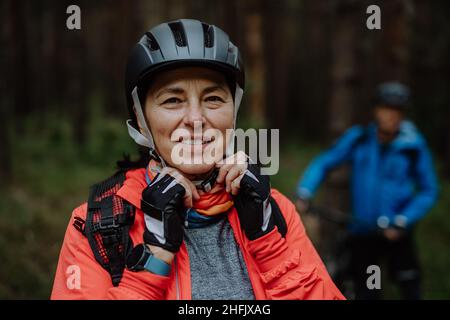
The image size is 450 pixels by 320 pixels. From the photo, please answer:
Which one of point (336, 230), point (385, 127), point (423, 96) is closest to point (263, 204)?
point (385, 127)

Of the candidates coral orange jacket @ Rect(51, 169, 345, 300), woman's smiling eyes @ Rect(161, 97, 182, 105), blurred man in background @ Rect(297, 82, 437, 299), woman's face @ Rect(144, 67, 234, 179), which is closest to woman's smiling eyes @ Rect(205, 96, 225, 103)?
woman's face @ Rect(144, 67, 234, 179)

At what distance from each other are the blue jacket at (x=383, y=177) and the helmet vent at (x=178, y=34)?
2.99 metres

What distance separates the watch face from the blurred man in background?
10.7ft

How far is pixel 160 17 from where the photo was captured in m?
22.0

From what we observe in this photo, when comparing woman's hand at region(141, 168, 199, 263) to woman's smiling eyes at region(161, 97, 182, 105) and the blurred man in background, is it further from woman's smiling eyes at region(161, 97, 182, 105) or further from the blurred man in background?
the blurred man in background

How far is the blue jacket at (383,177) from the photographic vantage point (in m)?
5.11

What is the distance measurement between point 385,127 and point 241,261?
11.3 feet

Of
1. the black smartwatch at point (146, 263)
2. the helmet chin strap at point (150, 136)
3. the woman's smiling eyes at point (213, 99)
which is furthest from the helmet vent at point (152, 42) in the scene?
the black smartwatch at point (146, 263)

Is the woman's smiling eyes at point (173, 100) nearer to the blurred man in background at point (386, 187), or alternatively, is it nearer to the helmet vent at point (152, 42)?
the helmet vent at point (152, 42)

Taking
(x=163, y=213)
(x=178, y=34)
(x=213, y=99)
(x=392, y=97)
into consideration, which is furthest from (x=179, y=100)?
(x=392, y=97)

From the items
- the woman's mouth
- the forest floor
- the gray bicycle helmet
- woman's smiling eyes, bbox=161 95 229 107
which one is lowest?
the forest floor

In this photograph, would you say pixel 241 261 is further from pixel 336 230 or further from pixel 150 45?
pixel 336 230

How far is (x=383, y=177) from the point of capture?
530 centimetres

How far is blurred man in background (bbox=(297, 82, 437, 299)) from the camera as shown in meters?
5.14
